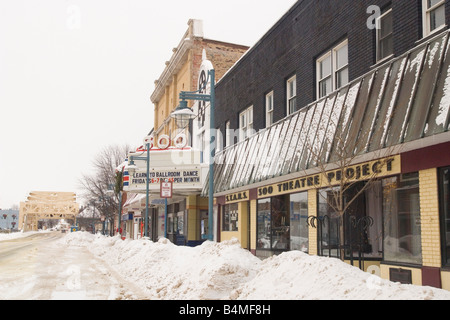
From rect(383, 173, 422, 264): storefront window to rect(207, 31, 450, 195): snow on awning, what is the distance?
47.6 inches

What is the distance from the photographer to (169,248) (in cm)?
1656

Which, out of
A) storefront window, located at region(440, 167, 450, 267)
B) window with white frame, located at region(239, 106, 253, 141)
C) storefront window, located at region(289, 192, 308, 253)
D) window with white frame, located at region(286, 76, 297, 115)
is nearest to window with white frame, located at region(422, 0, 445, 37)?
storefront window, located at region(440, 167, 450, 267)

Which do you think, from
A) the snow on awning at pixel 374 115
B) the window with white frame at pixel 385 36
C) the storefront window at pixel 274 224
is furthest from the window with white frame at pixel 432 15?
the storefront window at pixel 274 224

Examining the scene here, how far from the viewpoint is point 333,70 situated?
49.2ft

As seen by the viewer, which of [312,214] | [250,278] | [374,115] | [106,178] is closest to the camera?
[250,278]

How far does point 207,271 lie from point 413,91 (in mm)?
5595

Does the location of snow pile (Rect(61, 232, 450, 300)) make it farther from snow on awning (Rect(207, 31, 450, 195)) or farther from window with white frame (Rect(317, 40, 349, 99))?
window with white frame (Rect(317, 40, 349, 99))

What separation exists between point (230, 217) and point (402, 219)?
498 inches

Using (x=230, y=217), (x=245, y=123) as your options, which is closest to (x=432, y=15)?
(x=245, y=123)

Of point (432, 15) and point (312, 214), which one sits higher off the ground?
point (432, 15)

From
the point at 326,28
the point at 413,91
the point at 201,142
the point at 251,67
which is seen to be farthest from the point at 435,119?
the point at 201,142

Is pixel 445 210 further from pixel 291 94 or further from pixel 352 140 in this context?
pixel 291 94

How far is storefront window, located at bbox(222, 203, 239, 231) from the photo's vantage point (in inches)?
867
